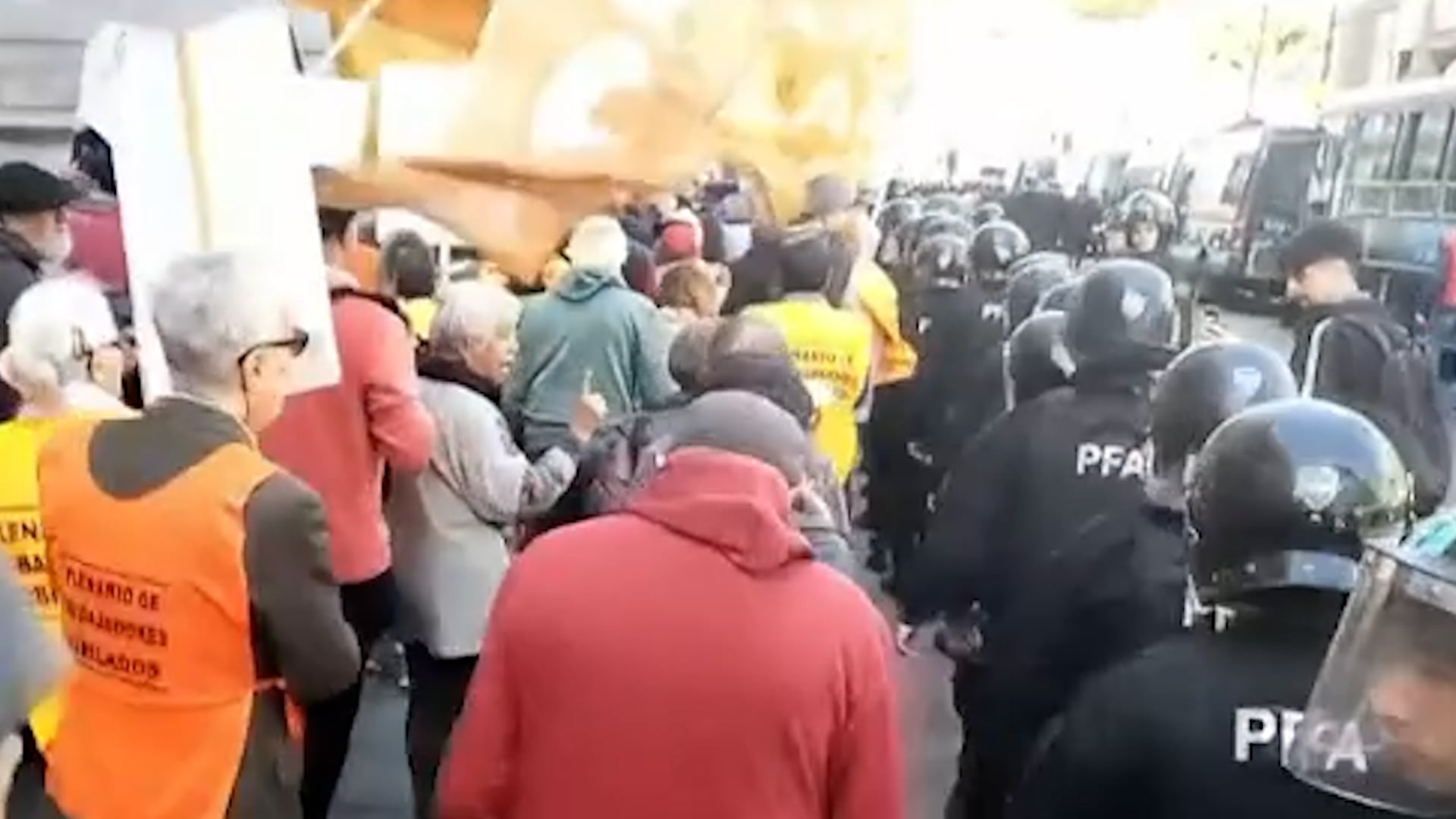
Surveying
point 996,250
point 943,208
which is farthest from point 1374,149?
point 996,250

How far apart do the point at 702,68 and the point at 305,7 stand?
2.77 feet

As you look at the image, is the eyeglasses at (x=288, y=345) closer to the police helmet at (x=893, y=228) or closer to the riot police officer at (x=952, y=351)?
the riot police officer at (x=952, y=351)

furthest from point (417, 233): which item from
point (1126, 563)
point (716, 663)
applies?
point (716, 663)

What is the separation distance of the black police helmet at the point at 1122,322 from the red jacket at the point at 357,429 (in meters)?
1.63

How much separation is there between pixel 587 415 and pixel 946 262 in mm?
4044

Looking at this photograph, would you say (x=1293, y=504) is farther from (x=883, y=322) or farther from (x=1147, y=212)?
(x=1147, y=212)

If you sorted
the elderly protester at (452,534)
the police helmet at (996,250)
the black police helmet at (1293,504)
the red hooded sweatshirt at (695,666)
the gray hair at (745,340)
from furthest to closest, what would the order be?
the police helmet at (996,250) < the elderly protester at (452,534) < the gray hair at (745,340) < the red hooded sweatshirt at (695,666) < the black police helmet at (1293,504)

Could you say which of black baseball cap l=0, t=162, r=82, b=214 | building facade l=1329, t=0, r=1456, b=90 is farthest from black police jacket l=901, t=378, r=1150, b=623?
building facade l=1329, t=0, r=1456, b=90

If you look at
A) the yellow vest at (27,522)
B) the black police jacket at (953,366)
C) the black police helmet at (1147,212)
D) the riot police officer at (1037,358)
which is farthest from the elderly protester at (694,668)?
the black police helmet at (1147,212)

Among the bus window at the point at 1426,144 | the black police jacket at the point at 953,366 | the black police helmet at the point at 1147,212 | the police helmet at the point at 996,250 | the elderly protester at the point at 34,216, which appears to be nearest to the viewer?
the elderly protester at the point at 34,216

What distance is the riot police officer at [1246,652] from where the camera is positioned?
3367 millimetres

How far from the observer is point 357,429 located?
6.24 meters

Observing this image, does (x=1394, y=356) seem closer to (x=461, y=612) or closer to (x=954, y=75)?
(x=461, y=612)

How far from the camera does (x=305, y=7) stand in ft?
17.4
